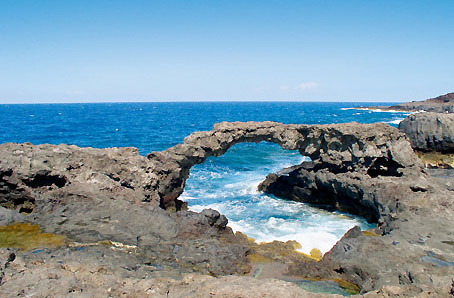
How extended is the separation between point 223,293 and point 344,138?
19372mm

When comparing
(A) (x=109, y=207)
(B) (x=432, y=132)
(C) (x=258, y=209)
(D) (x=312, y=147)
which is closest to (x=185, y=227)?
(A) (x=109, y=207)

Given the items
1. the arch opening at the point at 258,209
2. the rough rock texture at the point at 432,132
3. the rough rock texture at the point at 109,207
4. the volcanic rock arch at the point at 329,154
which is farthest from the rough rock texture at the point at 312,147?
the rough rock texture at the point at 432,132

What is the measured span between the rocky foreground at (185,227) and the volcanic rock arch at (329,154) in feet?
0.27

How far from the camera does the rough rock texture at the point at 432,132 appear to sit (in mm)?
36000

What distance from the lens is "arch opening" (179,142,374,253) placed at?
21.7 m

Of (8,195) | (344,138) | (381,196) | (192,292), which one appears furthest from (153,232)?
(344,138)

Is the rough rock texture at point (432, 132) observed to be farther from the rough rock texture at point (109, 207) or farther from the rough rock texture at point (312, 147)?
the rough rock texture at point (109, 207)

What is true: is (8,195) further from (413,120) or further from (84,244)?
(413,120)

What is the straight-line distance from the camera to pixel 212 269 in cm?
1372

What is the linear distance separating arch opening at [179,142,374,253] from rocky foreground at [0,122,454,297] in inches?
86.9

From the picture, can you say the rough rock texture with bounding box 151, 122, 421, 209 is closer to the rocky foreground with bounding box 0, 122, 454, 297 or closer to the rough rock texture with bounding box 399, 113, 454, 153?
the rocky foreground with bounding box 0, 122, 454, 297

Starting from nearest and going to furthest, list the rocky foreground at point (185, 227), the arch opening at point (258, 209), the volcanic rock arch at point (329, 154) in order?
the rocky foreground at point (185, 227)
the arch opening at point (258, 209)
the volcanic rock arch at point (329, 154)

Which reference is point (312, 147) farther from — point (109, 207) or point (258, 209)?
point (109, 207)

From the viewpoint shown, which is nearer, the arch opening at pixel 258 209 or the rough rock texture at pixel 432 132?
the arch opening at pixel 258 209
